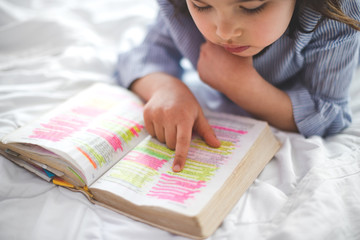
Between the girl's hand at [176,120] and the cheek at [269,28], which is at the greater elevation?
the cheek at [269,28]

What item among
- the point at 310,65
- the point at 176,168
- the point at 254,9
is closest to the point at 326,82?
the point at 310,65

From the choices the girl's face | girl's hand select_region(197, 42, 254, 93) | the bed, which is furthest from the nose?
the bed

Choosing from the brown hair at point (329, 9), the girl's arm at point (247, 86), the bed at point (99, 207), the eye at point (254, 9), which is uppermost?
the brown hair at point (329, 9)

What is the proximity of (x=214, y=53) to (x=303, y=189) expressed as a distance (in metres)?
0.34

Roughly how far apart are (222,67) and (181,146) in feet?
0.71

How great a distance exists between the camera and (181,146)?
1.94 feet

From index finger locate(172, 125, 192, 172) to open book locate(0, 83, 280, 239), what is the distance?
0.01m

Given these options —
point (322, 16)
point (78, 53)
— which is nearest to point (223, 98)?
point (322, 16)

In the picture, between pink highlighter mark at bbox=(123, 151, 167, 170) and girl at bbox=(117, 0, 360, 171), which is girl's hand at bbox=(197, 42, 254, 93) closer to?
girl at bbox=(117, 0, 360, 171)

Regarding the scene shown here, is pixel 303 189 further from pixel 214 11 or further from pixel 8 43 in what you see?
pixel 8 43

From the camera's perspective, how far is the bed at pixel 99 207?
493 millimetres

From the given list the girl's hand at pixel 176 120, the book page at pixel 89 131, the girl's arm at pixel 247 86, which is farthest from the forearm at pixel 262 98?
the book page at pixel 89 131

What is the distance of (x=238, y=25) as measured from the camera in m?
0.52

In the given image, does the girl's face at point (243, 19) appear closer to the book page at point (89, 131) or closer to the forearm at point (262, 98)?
the forearm at point (262, 98)
